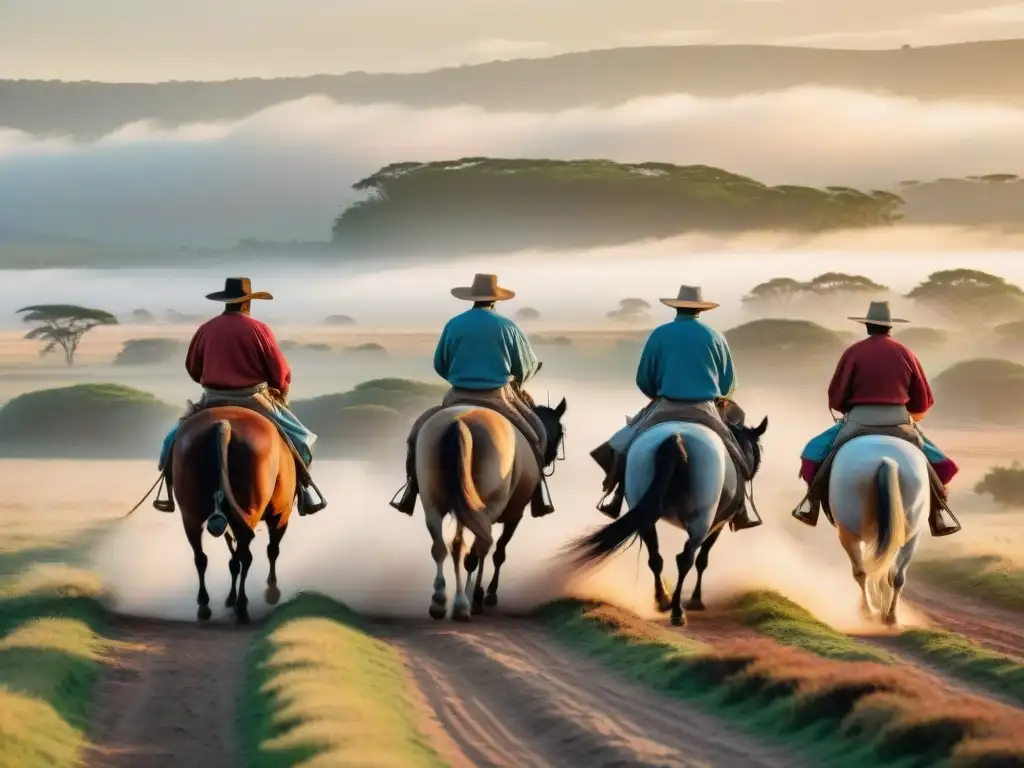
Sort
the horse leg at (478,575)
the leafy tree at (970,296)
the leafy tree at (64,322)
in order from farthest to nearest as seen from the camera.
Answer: the leafy tree at (970,296) → the leafy tree at (64,322) → the horse leg at (478,575)

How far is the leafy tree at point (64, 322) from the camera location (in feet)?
224

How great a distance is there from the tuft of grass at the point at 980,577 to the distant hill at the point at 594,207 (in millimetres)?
75465

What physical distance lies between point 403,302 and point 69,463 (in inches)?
1513

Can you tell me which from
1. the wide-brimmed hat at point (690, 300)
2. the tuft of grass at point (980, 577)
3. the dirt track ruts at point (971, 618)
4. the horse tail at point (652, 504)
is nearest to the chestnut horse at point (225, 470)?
the horse tail at point (652, 504)

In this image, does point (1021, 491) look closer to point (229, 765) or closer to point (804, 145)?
point (229, 765)

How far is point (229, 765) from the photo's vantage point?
11516mm

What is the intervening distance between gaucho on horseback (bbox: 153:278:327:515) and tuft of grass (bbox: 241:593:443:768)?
162cm

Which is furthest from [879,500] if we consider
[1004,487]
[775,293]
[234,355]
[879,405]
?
[775,293]

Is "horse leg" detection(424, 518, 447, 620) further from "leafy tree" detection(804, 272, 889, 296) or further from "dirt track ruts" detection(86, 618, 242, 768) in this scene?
"leafy tree" detection(804, 272, 889, 296)

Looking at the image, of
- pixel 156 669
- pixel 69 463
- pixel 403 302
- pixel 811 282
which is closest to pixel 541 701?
pixel 156 669

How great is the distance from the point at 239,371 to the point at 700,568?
4650 mm

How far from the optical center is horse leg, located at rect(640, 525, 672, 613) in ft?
55.7

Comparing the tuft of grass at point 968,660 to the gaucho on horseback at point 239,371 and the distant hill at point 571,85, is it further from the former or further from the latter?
the distant hill at point 571,85

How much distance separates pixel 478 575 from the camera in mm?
17766
